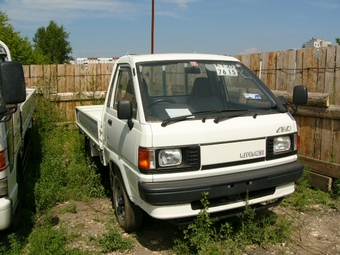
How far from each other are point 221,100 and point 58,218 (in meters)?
2.83

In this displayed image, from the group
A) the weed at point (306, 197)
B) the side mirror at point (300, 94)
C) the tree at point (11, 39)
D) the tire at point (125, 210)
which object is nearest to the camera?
the tire at point (125, 210)

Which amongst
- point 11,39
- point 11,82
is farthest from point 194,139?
point 11,39

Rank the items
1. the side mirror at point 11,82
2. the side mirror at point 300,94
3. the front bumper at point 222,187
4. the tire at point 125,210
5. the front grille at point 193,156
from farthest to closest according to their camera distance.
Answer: the side mirror at point 300,94 < the tire at point 125,210 < the front grille at point 193,156 < the front bumper at point 222,187 < the side mirror at point 11,82

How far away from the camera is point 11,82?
10.8 ft

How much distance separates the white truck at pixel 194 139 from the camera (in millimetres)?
3596

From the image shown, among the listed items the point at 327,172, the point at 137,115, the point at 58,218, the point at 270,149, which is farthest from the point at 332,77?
the point at 58,218

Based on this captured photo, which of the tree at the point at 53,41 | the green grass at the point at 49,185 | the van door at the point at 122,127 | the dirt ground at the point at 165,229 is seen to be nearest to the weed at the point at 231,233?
the dirt ground at the point at 165,229

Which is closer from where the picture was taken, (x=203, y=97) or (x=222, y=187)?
(x=222, y=187)

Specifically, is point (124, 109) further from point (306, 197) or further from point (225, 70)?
point (306, 197)

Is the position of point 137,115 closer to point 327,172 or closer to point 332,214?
point 332,214

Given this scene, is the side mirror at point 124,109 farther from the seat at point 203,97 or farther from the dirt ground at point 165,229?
the dirt ground at point 165,229

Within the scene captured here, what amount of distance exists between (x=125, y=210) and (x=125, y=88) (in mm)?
1521

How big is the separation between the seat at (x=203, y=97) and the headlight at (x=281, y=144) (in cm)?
76

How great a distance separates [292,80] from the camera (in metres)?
6.53
